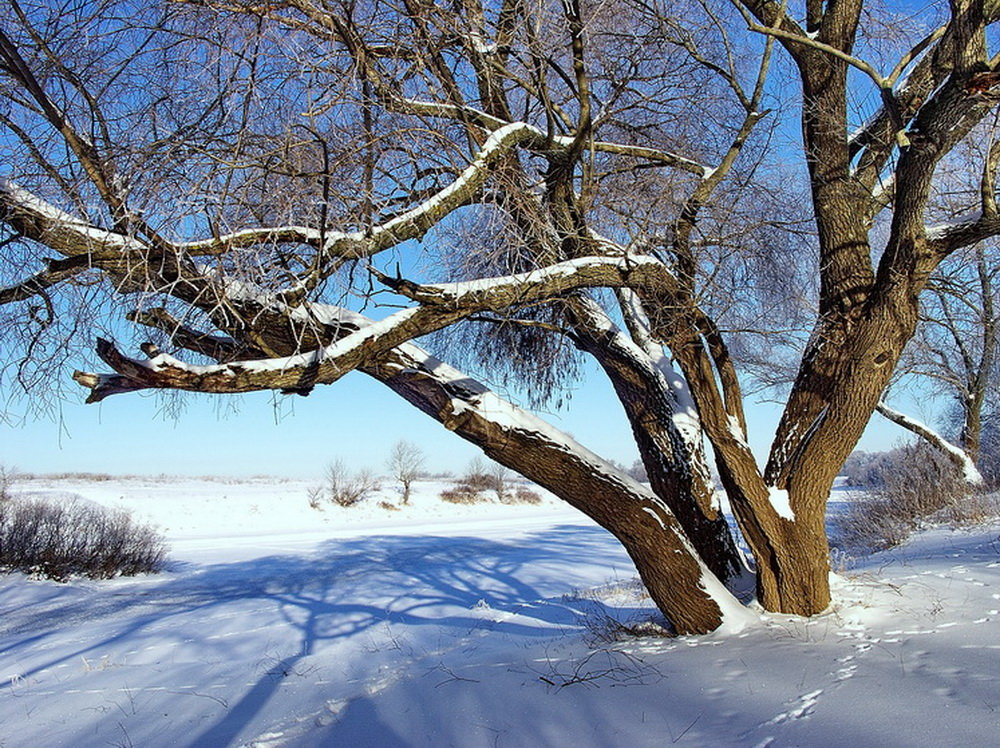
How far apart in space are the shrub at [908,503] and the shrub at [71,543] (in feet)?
47.7

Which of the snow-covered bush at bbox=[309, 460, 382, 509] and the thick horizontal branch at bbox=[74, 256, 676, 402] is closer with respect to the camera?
the thick horizontal branch at bbox=[74, 256, 676, 402]

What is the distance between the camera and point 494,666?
428 cm

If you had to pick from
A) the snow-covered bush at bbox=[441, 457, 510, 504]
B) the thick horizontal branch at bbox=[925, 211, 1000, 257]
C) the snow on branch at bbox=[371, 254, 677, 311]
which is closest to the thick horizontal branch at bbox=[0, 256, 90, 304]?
the snow on branch at bbox=[371, 254, 677, 311]

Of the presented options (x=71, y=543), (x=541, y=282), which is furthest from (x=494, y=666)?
(x=71, y=543)

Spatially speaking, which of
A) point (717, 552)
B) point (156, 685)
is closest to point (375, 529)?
point (156, 685)

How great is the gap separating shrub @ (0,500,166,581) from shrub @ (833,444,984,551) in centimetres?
1454

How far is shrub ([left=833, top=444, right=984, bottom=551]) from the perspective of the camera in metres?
10.0

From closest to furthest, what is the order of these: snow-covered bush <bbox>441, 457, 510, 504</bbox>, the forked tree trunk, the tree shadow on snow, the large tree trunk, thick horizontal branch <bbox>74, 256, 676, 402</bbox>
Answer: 1. thick horizontal branch <bbox>74, 256, 676, 402</bbox>
2. the forked tree trunk
3. the large tree trunk
4. the tree shadow on snow
5. snow-covered bush <bbox>441, 457, 510, 504</bbox>

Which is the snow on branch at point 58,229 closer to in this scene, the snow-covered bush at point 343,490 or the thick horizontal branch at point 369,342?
the thick horizontal branch at point 369,342

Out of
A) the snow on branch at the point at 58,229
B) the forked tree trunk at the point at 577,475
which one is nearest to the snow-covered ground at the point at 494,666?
the forked tree trunk at the point at 577,475

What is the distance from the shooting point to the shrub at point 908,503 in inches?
395

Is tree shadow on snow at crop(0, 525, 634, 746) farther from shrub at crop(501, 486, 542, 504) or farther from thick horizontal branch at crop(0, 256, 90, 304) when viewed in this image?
shrub at crop(501, 486, 542, 504)

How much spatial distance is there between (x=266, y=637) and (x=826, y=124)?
7.84 meters

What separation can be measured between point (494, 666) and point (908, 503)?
10445 mm
